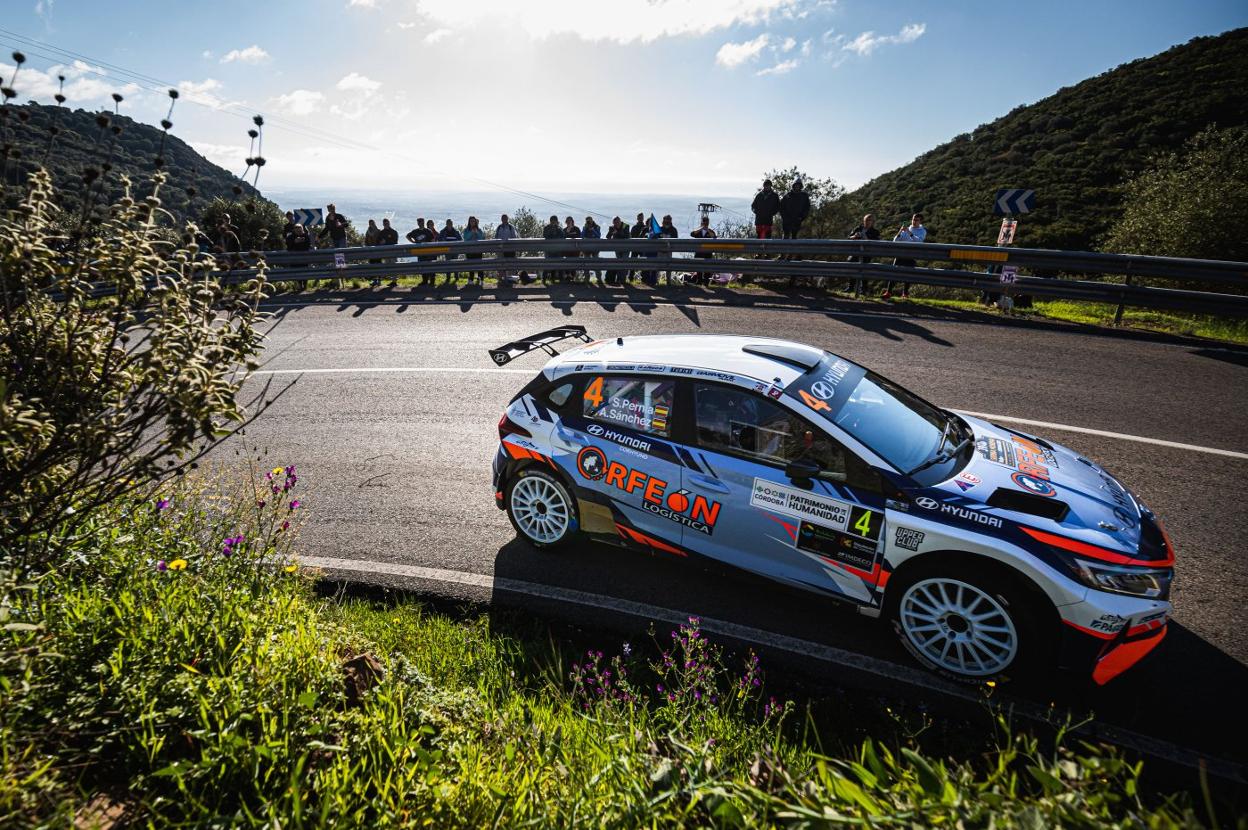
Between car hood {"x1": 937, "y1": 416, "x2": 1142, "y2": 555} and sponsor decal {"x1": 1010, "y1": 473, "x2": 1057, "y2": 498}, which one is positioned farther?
sponsor decal {"x1": 1010, "y1": 473, "x2": 1057, "y2": 498}

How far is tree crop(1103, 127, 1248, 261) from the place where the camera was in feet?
64.5

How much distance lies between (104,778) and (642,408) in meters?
3.42

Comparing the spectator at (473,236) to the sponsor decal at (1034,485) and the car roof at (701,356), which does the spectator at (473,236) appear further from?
the sponsor decal at (1034,485)

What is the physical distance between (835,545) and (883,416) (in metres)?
1.07

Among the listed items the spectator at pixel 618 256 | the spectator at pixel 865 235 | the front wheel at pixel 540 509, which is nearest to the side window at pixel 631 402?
the front wheel at pixel 540 509

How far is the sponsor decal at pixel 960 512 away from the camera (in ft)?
11.2

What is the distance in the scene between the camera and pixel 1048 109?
173 ft

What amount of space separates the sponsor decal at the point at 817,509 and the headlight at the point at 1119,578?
1.04m

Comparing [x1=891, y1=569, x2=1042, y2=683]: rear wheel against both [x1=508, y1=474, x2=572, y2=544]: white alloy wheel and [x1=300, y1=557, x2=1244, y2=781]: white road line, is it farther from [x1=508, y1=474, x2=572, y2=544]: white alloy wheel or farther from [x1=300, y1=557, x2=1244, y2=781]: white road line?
[x1=508, y1=474, x2=572, y2=544]: white alloy wheel

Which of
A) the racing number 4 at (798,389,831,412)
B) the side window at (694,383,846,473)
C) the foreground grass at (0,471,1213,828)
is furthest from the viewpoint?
the racing number 4 at (798,389,831,412)

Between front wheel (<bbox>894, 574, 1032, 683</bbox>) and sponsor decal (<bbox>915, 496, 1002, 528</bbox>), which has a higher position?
sponsor decal (<bbox>915, 496, 1002, 528</bbox>)

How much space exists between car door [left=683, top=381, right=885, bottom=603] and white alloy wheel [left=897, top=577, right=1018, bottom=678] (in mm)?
289

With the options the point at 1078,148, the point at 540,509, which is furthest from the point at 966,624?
the point at 1078,148

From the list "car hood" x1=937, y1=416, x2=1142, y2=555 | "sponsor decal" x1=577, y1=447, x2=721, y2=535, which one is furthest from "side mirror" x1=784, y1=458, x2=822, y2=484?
"car hood" x1=937, y1=416, x2=1142, y2=555
